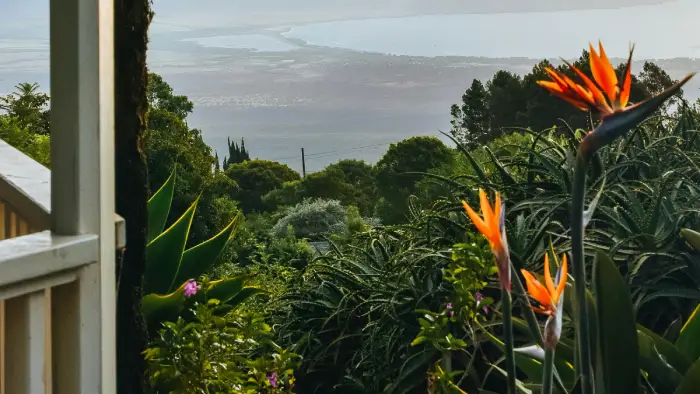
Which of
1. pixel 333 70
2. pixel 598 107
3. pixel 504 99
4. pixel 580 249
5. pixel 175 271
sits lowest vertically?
pixel 175 271

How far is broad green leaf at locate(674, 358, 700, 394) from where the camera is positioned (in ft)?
2.98

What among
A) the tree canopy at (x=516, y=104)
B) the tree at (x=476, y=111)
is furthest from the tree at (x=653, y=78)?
the tree at (x=476, y=111)

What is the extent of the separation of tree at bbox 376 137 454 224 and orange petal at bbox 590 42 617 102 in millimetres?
3295

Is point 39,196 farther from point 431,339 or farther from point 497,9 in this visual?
point 497,9

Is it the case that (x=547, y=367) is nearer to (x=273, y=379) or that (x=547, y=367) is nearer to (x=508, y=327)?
(x=508, y=327)

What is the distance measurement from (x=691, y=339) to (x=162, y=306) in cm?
132

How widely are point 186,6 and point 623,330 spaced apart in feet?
27.0

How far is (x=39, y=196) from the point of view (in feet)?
2.93

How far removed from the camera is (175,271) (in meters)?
2.17

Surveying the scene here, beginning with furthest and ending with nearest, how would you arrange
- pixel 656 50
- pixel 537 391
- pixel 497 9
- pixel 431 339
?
pixel 497 9 < pixel 656 50 < pixel 431 339 < pixel 537 391

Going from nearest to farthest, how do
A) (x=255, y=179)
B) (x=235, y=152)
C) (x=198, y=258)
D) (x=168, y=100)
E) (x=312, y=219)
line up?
1. (x=198, y=258)
2. (x=312, y=219)
3. (x=168, y=100)
4. (x=255, y=179)
5. (x=235, y=152)

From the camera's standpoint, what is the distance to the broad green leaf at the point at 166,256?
2.11 meters

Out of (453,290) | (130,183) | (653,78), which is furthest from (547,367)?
(653,78)

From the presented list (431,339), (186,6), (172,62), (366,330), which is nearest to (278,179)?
(172,62)
